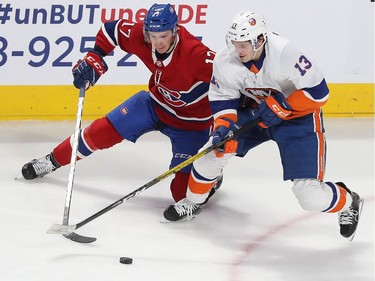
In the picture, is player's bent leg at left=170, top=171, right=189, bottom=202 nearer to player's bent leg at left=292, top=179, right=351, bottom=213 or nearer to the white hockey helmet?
player's bent leg at left=292, top=179, right=351, bottom=213

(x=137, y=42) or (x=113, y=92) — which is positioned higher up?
(x=137, y=42)

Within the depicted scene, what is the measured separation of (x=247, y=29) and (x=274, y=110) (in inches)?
14.2

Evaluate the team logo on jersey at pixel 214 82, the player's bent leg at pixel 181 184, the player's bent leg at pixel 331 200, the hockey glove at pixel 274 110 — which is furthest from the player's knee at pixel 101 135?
the player's bent leg at pixel 331 200

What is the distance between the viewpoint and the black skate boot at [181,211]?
4578 mm

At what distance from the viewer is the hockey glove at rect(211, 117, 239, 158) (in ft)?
14.0

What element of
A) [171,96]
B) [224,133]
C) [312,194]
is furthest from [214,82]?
[312,194]

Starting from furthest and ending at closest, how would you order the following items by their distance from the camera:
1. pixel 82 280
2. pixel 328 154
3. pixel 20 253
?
pixel 328 154 → pixel 20 253 → pixel 82 280

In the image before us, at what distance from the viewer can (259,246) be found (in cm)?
436

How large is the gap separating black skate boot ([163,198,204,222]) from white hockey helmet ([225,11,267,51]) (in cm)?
87

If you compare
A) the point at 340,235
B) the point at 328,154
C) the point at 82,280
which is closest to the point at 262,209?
the point at 340,235

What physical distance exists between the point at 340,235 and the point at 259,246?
396mm

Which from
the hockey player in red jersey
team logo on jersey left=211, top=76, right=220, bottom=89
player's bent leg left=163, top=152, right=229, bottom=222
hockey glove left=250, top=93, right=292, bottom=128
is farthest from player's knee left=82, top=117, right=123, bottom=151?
hockey glove left=250, top=93, right=292, bottom=128

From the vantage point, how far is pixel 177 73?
452 centimetres

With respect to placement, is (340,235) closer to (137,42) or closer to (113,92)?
(137,42)
